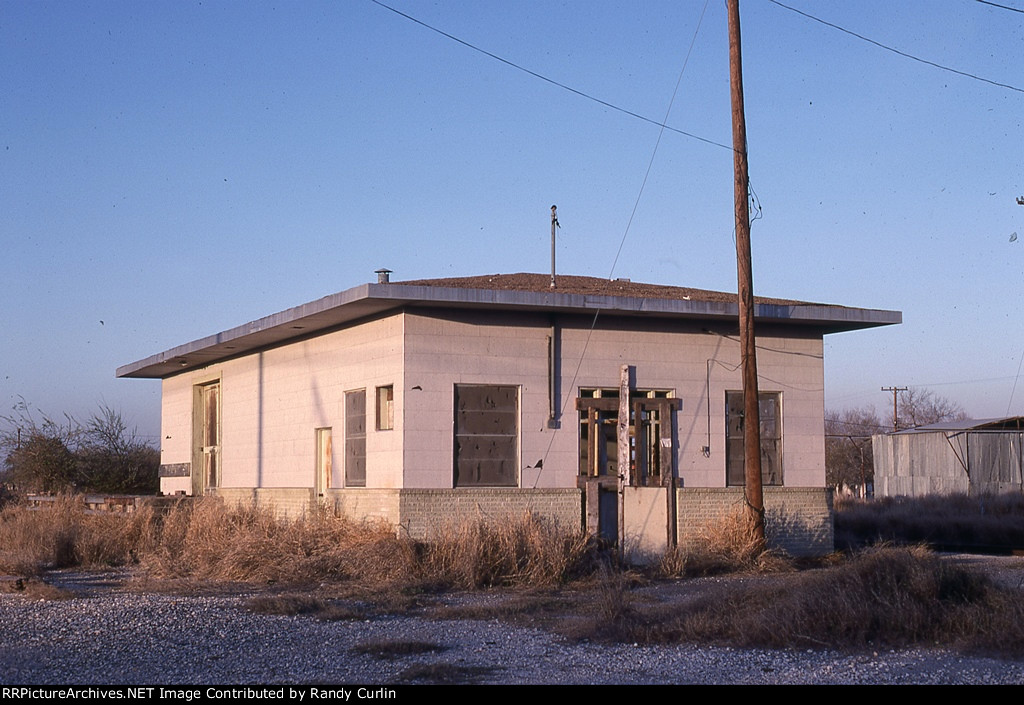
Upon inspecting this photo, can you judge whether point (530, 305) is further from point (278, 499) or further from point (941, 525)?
point (941, 525)

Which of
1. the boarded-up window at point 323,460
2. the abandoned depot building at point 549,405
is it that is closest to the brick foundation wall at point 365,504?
the abandoned depot building at point 549,405

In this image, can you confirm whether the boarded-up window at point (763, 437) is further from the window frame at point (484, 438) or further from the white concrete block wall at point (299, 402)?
the white concrete block wall at point (299, 402)

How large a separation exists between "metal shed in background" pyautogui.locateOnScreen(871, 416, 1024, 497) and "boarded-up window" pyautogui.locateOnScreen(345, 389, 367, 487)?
87.2 ft

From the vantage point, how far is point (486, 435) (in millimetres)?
18516

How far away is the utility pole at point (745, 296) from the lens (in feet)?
58.6

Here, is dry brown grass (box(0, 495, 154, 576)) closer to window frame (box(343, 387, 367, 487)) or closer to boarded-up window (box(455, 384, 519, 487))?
window frame (box(343, 387, 367, 487))

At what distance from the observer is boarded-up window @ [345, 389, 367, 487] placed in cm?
1941

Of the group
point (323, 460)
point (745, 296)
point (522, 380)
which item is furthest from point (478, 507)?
point (745, 296)

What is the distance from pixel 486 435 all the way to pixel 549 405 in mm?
1166

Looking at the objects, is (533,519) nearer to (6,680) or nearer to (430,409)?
(430,409)

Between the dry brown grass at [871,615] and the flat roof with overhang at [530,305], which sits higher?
the flat roof with overhang at [530,305]

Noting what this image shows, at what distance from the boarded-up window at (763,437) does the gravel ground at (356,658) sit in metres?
8.76
